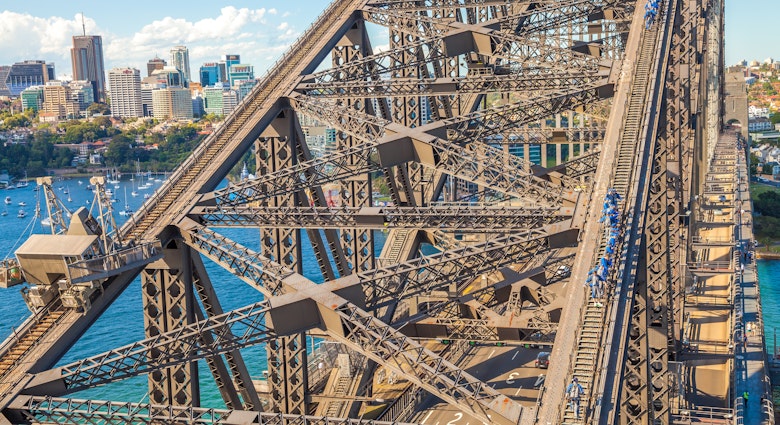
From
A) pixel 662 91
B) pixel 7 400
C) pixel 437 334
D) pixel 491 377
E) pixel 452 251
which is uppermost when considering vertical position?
pixel 662 91

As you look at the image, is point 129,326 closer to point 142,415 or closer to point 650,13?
point 650,13

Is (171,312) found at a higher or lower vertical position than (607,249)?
lower

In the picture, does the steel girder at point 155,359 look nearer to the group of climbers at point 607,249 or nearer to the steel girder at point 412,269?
the steel girder at point 412,269

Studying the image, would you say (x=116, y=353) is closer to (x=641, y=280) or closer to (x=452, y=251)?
(x=452, y=251)

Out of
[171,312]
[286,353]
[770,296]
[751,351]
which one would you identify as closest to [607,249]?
[171,312]

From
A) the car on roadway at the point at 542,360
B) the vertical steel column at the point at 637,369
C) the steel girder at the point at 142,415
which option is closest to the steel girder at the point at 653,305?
the vertical steel column at the point at 637,369

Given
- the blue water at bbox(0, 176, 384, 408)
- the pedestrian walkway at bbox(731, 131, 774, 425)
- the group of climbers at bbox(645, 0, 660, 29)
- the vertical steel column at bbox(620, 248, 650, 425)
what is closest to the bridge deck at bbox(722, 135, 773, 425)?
the pedestrian walkway at bbox(731, 131, 774, 425)

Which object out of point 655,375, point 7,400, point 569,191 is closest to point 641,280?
point 569,191
